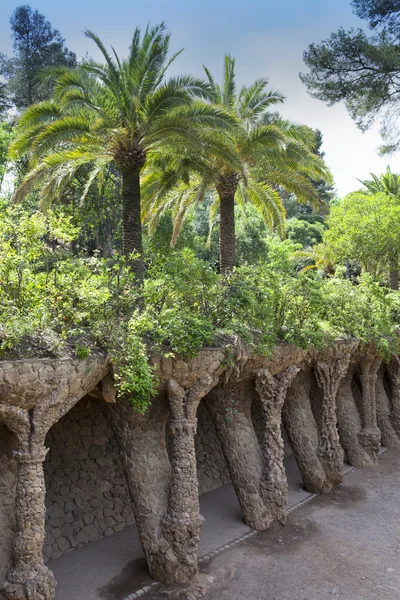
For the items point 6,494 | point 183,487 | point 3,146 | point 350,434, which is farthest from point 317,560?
point 3,146

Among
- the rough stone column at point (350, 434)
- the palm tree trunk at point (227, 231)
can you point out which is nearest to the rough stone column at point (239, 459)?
the palm tree trunk at point (227, 231)

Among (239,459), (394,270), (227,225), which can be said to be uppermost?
(227,225)

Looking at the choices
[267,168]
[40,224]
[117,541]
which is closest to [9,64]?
[267,168]

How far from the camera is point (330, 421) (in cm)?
1583

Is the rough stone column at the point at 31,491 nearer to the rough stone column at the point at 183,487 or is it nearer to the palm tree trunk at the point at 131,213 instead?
the rough stone column at the point at 183,487

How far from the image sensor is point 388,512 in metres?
14.1

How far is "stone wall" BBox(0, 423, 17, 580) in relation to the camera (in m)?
8.19

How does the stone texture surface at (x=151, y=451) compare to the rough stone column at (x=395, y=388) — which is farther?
the rough stone column at (x=395, y=388)

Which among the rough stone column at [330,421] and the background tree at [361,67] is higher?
the background tree at [361,67]

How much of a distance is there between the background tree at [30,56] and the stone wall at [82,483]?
26532mm

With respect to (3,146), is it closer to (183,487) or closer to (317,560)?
(183,487)

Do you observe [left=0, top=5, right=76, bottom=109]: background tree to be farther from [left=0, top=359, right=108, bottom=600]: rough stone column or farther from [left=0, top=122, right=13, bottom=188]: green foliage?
[left=0, top=359, right=108, bottom=600]: rough stone column

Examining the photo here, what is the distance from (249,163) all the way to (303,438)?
8.42 meters

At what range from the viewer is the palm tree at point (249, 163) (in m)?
15.4
